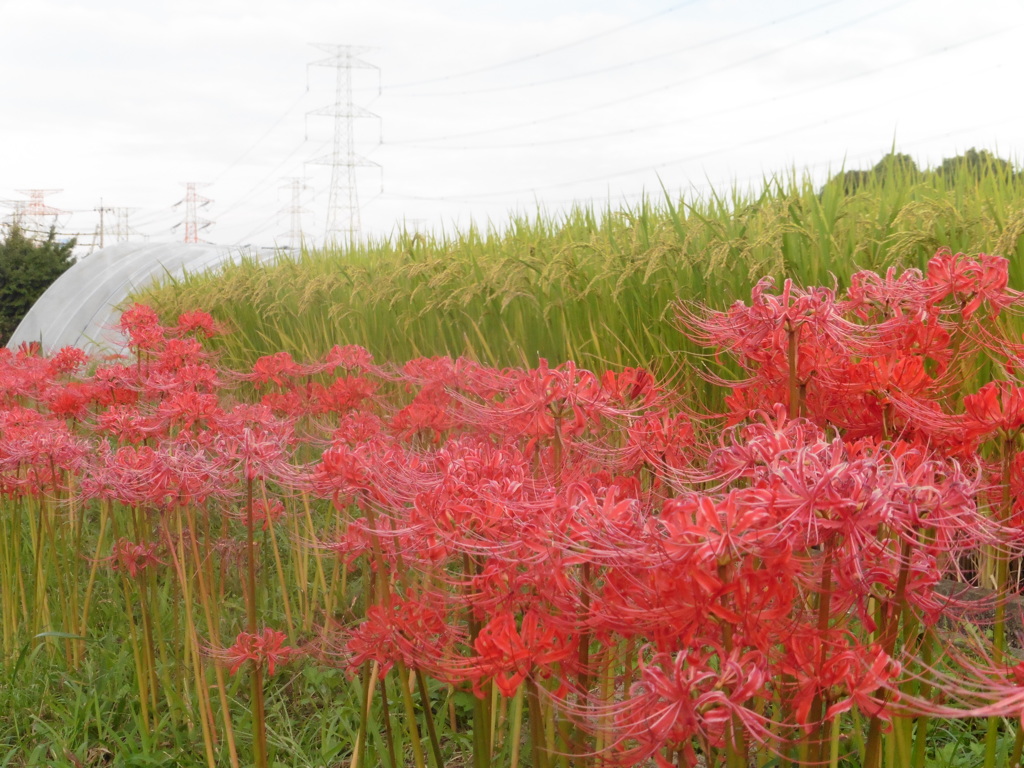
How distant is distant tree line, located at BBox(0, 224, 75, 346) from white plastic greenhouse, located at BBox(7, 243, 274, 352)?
5.72 metres

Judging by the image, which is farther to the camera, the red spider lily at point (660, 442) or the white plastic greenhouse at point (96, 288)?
the white plastic greenhouse at point (96, 288)

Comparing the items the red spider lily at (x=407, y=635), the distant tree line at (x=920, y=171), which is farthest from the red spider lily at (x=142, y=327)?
the distant tree line at (x=920, y=171)

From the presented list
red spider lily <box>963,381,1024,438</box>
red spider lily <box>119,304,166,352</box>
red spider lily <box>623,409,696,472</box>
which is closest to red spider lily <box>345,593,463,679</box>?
red spider lily <box>623,409,696,472</box>

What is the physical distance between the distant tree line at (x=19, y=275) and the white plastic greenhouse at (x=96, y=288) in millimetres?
5715

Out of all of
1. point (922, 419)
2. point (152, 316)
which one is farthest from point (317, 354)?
point (922, 419)

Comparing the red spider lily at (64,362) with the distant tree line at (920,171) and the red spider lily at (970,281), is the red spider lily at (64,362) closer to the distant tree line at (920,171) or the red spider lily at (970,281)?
the distant tree line at (920,171)

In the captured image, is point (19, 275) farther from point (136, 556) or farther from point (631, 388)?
point (631, 388)

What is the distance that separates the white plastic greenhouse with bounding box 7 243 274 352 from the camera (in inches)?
550

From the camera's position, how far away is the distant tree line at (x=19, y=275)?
804 inches

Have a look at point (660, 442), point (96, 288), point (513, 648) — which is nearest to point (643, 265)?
point (660, 442)

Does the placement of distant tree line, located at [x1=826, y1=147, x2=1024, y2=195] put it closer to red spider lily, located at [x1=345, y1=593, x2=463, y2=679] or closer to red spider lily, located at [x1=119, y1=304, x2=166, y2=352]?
red spider lily, located at [x1=119, y1=304, x2=166, y2=352]

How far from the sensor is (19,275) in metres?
20.4

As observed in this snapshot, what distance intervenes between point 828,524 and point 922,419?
697mm

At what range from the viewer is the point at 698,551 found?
2.85 ft
